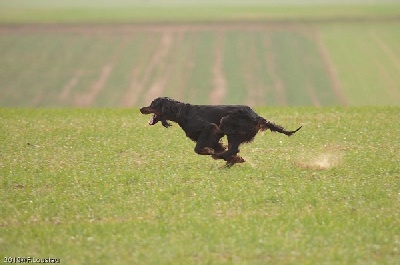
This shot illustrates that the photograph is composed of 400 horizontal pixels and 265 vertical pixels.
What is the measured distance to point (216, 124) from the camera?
1542cm

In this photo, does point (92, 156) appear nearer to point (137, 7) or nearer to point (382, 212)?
point (382, 212)

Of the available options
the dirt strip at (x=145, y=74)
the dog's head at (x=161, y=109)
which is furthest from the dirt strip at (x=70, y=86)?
the dog's head at (x=161, y=109)

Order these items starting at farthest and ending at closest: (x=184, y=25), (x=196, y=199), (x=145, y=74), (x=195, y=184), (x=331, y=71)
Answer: (x=184, y=25) → (x=145, y=74) → (x=331, y=71) → (x=195, y=184) → (x=196, y=199)

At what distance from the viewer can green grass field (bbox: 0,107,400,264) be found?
35.4ft

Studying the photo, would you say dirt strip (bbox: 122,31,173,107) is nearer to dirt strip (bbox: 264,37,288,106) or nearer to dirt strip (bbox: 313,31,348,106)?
dirt strip (bbox: 264,37,288,106)

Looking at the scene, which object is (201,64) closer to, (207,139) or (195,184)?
(207,139)

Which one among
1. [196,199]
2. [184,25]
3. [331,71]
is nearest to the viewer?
[196,199]

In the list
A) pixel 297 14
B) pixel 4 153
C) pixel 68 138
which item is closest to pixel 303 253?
pixel 4 153

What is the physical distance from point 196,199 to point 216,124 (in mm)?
2158

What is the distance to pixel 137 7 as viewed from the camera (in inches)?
3214

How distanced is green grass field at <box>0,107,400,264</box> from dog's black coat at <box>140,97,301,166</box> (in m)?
0.57

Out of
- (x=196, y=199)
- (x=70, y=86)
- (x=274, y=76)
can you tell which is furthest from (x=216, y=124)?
(x=274, y=76)

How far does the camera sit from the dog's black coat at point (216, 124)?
601 inches

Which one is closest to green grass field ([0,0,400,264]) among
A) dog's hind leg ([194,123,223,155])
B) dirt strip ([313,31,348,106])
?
dirt strip ([313,31,348,106])
